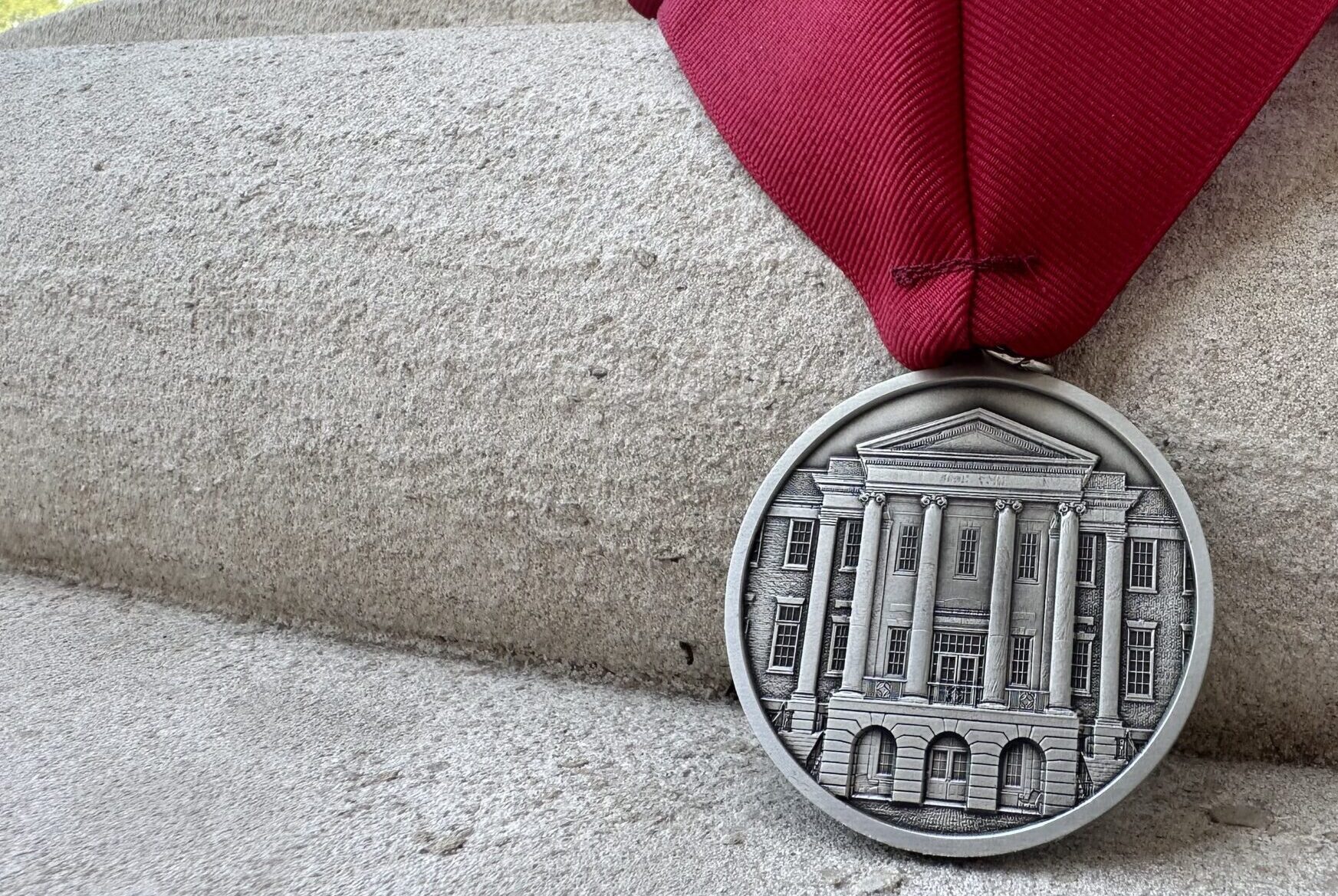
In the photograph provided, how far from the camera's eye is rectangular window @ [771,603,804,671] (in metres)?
0.69

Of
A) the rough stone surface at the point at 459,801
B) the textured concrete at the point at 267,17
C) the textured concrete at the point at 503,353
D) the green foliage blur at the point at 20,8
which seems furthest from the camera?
the green foliage blur at the point at 20,8

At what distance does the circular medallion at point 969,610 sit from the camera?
0.64m

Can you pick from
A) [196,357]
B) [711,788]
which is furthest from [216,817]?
[196,357]

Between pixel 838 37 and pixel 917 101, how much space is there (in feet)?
0.29

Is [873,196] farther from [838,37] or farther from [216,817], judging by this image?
[216,817]

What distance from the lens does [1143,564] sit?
657mm

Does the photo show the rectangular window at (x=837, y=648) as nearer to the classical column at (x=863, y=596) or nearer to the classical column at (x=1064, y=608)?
the classical column at (x=863, y=596)

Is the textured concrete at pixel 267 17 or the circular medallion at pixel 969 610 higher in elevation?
the textured concrete at pixel 267 17

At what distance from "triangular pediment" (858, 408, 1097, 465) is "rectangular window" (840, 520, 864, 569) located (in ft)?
0.15

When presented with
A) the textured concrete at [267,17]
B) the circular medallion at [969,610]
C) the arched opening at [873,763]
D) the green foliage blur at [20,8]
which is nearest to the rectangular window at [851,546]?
the circular medallion at [969,610]

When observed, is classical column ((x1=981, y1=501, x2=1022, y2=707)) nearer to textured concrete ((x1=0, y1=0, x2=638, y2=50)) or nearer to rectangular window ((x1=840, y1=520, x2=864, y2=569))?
rectangular window ((x1=840, y1=520, x2=864, y2=569))

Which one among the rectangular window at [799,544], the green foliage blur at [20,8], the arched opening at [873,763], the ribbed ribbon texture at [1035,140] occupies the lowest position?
the arched opening at [873,763]

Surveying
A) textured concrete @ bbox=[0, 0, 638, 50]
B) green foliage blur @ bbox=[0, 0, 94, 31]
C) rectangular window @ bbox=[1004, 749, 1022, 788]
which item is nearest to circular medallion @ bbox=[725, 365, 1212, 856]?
rectangular window @ bbox=[1004, 749, 1022, 788]

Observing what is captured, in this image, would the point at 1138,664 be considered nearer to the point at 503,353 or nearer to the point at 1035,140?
the point at 1035,140
